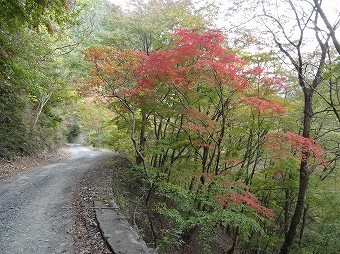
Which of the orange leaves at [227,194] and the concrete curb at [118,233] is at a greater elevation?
the orange leaves at [227,194]

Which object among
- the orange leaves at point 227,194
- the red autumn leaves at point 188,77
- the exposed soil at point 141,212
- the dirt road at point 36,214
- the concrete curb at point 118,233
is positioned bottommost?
the exposed soil at point 141,212

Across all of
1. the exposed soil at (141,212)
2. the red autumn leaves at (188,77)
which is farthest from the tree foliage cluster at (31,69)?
the exposed soil at (141,212)

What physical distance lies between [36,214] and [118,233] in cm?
248

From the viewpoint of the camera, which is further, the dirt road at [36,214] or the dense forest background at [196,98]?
the dense forest background at [196,98]

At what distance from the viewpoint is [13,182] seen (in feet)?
27.9

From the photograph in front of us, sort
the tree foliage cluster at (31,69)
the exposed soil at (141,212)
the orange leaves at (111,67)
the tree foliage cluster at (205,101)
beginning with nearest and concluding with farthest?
the tree foliage cluster at (31,69) < the tree foliage cluster at (205,101) < the orange leaves at (111,67) < the exposed soil at (141,212)

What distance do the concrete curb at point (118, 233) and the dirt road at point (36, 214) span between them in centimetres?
63

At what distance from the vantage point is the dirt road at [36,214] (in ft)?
14.6

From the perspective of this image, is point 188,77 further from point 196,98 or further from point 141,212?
point 141,212

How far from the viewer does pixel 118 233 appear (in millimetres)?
4629

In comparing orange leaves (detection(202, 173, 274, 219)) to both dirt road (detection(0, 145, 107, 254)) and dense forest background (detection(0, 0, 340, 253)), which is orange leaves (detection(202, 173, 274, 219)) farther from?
dirt road (detection(0, 145, 107, 254))

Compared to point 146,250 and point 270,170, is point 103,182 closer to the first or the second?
point 146,250

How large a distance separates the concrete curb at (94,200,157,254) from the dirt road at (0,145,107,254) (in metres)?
0.63

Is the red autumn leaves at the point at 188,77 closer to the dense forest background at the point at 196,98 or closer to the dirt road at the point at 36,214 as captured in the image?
the dense forest background at the point at 196,98
